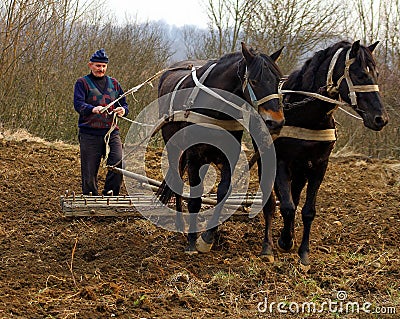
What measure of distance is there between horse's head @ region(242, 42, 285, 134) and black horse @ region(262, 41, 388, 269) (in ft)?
1.64

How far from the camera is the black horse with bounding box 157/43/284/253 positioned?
17.7 feet

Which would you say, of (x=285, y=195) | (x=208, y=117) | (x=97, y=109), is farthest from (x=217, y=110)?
(x=97, y=109)

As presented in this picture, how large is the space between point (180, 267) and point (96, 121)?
2617 mm

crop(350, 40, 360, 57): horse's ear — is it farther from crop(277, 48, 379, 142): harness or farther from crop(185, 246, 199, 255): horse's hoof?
crop(185, 246, 199, 255): horse's hoof

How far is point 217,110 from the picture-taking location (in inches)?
233

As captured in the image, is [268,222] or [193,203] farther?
[193,203]

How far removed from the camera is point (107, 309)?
4387 mm

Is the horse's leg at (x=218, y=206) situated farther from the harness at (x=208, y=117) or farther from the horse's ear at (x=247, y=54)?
the horse's ear at (x=247, y=54)

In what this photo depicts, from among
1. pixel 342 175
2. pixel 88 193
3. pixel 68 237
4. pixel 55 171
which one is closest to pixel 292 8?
pixel 342 175

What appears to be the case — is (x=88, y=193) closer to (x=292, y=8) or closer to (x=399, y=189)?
(x=399, y=189)

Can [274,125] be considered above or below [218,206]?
above

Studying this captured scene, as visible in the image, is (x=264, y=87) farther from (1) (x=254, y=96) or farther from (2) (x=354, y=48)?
(2) (x=354, y=48)

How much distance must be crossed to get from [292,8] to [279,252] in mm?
12743

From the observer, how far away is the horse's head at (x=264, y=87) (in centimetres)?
520
